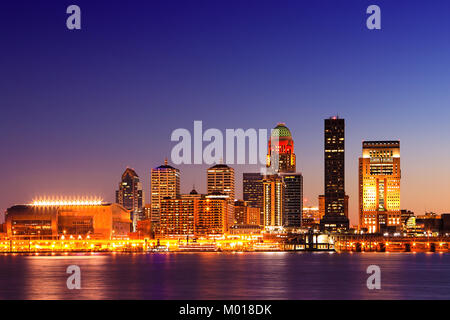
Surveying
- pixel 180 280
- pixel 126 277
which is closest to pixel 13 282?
pixel 126 277

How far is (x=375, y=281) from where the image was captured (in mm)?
128500
